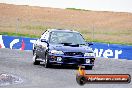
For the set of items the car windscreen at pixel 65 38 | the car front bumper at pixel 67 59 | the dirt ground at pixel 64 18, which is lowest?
the car front bumper at pixel 67 59

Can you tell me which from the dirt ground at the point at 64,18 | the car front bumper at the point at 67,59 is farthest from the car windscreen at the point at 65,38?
the dirt ground at the point at 64,18

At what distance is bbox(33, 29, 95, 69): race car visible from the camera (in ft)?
56.3

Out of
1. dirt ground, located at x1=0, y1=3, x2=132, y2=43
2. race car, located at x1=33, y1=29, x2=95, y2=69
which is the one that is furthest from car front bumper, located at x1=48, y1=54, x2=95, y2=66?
dirt ground, located at x1=0, y1=3, x2=132, y2=43

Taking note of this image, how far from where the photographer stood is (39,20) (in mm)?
70250

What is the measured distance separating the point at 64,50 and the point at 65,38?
1.20 metres

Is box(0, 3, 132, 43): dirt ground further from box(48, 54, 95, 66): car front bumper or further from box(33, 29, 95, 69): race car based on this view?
box(48, 54, 95, 66): car front bumper

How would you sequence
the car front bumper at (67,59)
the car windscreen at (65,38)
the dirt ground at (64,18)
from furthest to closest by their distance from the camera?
the dirt ground at (64,18) < the car windscreen at (65,38) < the car front bumper at (67,59)

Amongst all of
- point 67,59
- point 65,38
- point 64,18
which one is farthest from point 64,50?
point 64,18

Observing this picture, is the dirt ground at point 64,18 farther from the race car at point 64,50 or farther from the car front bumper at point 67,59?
the car front bumper at point 67,59

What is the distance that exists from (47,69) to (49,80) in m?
3.83

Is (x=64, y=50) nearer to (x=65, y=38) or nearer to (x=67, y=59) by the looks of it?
(x=67, y=59)

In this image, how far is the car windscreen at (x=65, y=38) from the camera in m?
18.1

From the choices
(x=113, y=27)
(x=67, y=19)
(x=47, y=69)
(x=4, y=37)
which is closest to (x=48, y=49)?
(x=47, y=69)

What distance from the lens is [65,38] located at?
18312 mm
